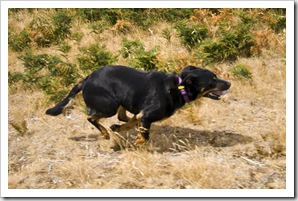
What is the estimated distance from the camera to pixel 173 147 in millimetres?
5863

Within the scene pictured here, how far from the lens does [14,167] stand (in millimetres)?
5387

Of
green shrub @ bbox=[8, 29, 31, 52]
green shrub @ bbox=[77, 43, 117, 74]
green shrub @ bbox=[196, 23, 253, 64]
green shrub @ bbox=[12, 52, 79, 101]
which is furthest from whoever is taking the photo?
green shrub @ bbox=[8, 29, 31, 52]

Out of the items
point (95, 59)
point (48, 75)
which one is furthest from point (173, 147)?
point (48, 75)

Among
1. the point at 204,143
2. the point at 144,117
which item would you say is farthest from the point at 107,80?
the point at 204,143

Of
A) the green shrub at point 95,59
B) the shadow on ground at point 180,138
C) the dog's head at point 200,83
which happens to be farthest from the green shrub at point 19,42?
the dog's head at point 200,83

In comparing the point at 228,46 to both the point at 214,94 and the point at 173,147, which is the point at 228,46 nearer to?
the point at 214,94

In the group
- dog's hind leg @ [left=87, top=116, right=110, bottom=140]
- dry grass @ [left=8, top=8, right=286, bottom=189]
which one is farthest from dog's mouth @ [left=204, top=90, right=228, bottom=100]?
dog's hind leg @ [left=87, top=116, right=110, bottom=140]

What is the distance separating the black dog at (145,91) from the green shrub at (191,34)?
351cm

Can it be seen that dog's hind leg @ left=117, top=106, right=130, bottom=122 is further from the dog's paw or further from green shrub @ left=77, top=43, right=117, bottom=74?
green shrub @ left=77, top=43, right=117, bottom=74

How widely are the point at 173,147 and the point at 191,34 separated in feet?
13.4

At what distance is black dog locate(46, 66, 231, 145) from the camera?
17.9 ft

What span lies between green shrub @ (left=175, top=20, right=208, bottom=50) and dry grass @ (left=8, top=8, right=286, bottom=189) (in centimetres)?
128

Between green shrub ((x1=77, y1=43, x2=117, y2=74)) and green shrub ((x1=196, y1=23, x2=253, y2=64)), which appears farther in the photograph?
green shrub ((x1=196, y1=23, x2=253, y2=64))

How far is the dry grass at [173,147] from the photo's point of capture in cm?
493
